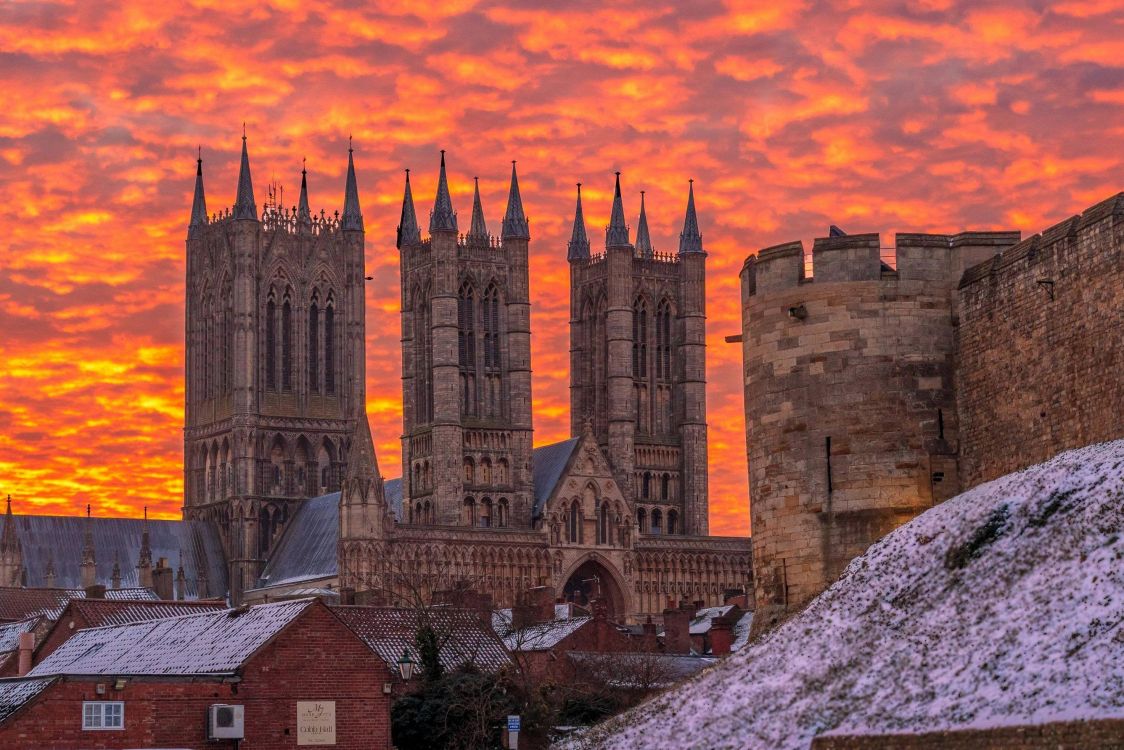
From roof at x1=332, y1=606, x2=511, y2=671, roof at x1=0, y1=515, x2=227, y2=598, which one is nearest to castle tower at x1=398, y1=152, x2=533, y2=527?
roof at x1=0, y1=515, x2=227, y2=598

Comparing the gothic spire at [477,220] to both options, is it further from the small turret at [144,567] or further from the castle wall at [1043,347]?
the castle wall at [1043,347]

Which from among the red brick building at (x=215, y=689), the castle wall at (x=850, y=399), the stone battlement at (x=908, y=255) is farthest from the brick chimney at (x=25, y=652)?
the stone battlement at (x=908, y=255)

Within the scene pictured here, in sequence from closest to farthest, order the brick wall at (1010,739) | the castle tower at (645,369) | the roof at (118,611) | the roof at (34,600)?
the brick wall at (1010,739) < the roof at (118,611) < the roof at (34,600) < the castle tower at (645,369)

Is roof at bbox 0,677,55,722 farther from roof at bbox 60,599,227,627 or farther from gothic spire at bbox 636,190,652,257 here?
gothic spire at bbox 636,190,652,257

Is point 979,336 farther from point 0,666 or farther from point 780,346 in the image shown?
point 0,666

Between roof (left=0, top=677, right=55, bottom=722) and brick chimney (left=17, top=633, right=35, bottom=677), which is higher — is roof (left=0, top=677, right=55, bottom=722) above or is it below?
below

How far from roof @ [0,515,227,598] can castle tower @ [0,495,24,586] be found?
3659mm

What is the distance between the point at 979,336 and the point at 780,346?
9.60ft

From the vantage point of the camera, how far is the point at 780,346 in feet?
95.5

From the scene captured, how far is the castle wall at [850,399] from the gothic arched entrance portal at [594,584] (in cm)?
9045

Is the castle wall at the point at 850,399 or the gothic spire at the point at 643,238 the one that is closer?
the castle wall at the point at 850,399

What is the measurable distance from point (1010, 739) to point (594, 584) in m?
102

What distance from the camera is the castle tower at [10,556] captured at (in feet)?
378

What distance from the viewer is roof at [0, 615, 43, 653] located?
55306mm
